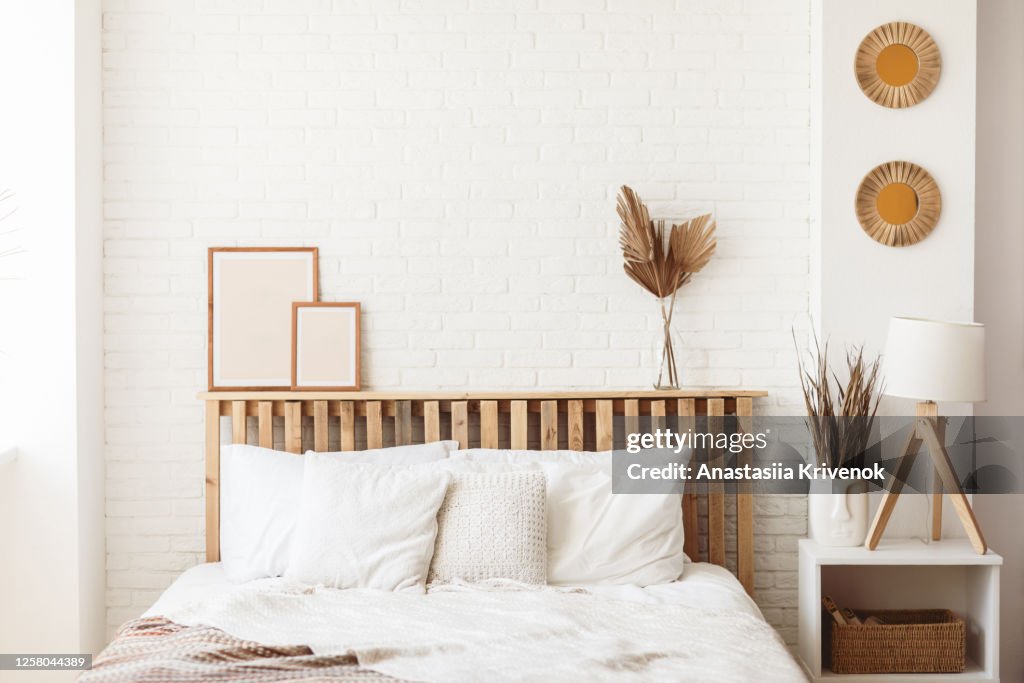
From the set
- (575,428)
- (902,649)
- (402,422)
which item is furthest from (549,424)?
(902,649)

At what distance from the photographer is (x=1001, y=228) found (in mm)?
→ 3078

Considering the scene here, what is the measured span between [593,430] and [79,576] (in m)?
1.83

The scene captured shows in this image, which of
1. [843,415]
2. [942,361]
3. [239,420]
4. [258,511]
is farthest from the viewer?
→ [239,420]

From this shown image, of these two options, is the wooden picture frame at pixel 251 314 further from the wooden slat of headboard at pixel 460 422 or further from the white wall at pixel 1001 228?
the white wall at pixel 1001 228

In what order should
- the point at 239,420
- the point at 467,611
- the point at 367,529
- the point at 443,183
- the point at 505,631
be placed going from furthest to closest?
the point at 443,183 → the point at 239,420 → the point at 367,529 → the point at 467,611 → the point at 505,631

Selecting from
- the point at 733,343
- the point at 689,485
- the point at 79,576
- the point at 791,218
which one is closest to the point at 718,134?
the point at 791,218

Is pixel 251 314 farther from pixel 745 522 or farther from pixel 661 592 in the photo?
pixel 745 522

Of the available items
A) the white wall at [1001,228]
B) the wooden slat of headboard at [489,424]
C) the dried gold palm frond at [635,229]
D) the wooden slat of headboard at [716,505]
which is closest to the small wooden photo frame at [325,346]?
the wooden slat of headboard at [489,424]

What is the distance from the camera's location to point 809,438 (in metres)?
3.05

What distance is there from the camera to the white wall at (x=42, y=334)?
2785mm

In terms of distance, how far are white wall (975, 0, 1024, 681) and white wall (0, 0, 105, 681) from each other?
317 cm

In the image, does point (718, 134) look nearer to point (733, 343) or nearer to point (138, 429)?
point (733, 343)

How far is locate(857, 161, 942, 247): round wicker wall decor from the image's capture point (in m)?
2.90

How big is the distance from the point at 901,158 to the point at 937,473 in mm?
1078
